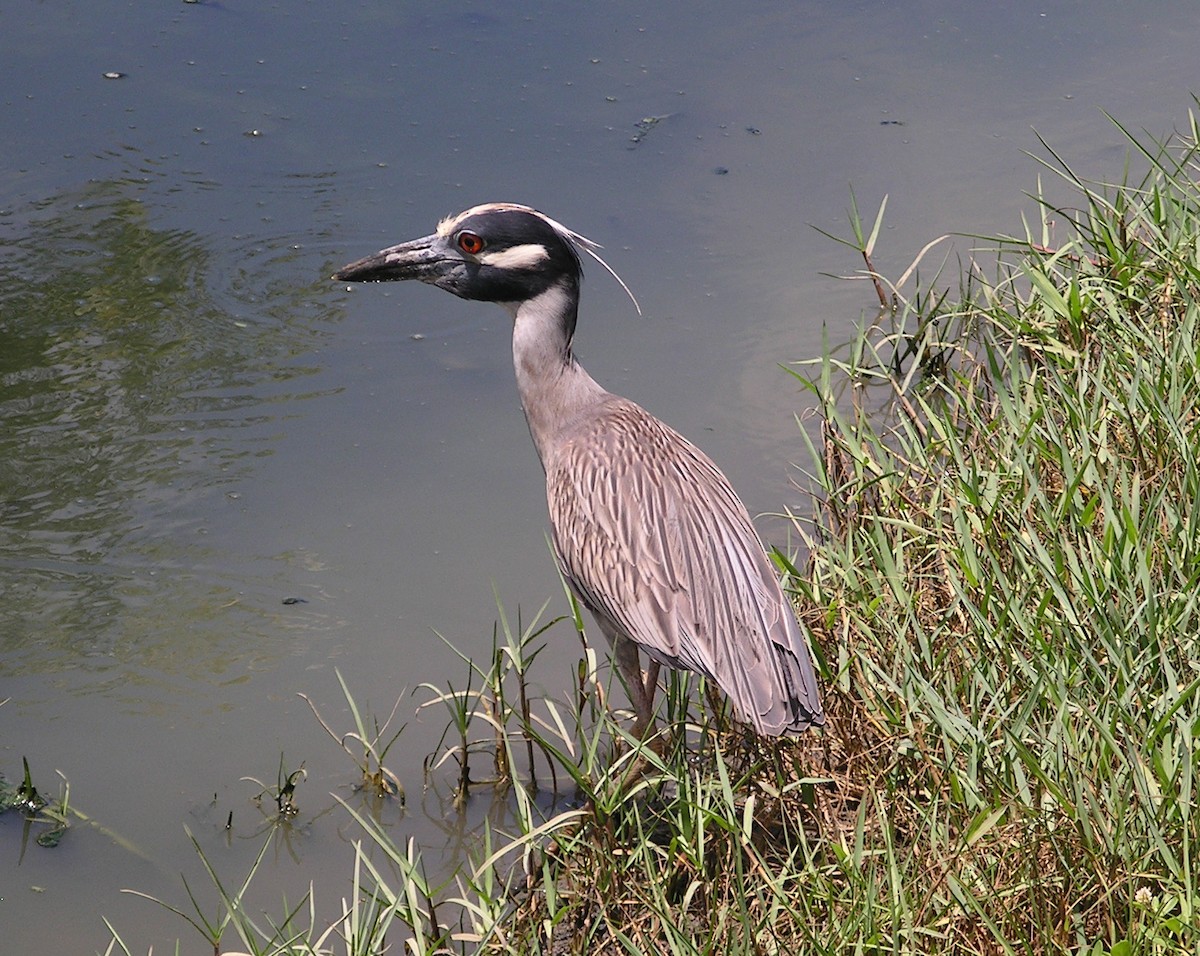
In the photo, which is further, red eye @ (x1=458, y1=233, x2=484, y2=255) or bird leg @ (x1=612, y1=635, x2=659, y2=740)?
red eye @ (x1=458, y1=233, x2=484, y2=255)

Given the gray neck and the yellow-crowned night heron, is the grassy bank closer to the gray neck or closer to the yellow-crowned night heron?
the yellow-crowned night heron

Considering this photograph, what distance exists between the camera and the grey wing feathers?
3.17 meters

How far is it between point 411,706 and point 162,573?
0.91 m

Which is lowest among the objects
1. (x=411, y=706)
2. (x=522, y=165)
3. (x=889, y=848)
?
(x=411, y=706)

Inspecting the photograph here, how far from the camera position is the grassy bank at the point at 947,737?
8.56ft

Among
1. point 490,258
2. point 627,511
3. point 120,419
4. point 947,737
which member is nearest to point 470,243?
point 490,258

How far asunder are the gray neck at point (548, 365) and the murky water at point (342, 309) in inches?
21.4

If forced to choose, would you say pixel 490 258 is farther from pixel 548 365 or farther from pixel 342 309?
pixel 342 309

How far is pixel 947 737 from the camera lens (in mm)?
2959

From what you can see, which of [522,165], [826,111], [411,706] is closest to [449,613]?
[411,706]

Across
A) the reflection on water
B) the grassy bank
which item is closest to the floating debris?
the reflection on water

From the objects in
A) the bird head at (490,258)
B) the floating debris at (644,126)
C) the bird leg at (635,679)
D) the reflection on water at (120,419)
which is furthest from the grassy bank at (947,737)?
the floating debris at (644,126)

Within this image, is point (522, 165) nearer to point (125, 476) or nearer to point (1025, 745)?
point (125, 476)

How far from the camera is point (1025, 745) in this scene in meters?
2.90
